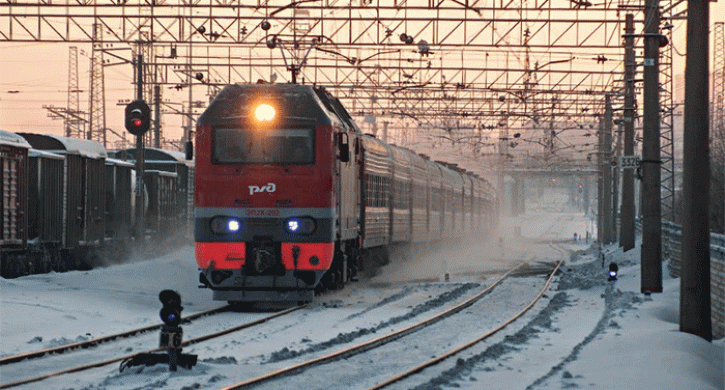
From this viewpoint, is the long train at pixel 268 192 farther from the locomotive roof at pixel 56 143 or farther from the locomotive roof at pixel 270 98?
the locomotive roof at pixel 56 143

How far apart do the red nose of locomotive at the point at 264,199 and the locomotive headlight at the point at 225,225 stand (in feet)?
0.05

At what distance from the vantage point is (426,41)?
33.5m

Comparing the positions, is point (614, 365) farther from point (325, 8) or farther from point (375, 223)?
point (325, 8)

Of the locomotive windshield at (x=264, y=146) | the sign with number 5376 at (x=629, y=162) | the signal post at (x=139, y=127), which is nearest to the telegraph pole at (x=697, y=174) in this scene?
the locomotive windshield at (x=264, y=146)

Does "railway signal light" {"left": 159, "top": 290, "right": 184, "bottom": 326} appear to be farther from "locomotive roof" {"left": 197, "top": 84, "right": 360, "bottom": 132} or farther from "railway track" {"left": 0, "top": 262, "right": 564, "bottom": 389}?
"locomotive roof" {"left": 197, "top": 84, "right": 360, "bottom": 132}

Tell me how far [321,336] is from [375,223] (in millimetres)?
9637

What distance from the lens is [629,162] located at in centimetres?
2319

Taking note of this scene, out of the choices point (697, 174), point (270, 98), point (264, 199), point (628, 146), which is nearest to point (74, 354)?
point (264, 199)

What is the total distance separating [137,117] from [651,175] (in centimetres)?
1150

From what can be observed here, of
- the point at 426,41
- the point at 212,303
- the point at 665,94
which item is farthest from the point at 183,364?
the point at 665,94

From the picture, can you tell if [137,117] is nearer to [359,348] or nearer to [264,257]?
[264,257]

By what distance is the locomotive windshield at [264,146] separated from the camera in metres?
19.6

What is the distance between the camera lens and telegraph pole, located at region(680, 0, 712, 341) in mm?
14133

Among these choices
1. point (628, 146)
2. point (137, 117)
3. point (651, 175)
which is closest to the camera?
point (651, 175)
